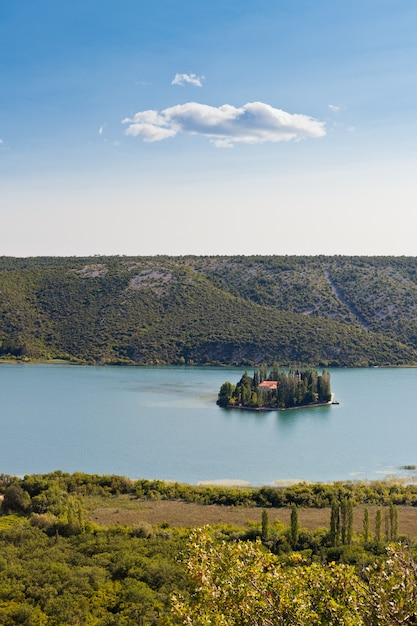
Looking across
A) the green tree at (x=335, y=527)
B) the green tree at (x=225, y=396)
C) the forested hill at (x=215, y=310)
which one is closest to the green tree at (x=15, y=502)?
the green tree at (x=335, y=527)

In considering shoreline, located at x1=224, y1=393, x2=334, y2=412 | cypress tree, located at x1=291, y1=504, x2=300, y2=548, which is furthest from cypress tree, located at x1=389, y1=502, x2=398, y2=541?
shoreline, located at x1=224, y1=393, x2=334, y2=412

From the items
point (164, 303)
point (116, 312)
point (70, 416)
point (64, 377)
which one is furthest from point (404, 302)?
point (70, 416)

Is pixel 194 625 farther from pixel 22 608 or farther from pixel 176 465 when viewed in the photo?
pixel 176 465

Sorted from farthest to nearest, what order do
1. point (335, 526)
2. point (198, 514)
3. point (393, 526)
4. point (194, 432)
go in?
point (194, 432), point (198, 514), point (393, 526), point (335, 526)

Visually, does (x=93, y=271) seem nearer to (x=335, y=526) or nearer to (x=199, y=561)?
(x=335, y=526)

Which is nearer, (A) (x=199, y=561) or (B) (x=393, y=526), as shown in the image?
(A) (x=199, y=561)

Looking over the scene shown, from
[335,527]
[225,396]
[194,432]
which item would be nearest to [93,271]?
[225,396]

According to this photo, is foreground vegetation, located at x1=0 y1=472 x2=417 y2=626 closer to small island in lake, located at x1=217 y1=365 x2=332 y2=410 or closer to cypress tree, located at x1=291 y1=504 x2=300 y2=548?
cypress tree, located at x1=291 y1=504 x2=300 y2=548
